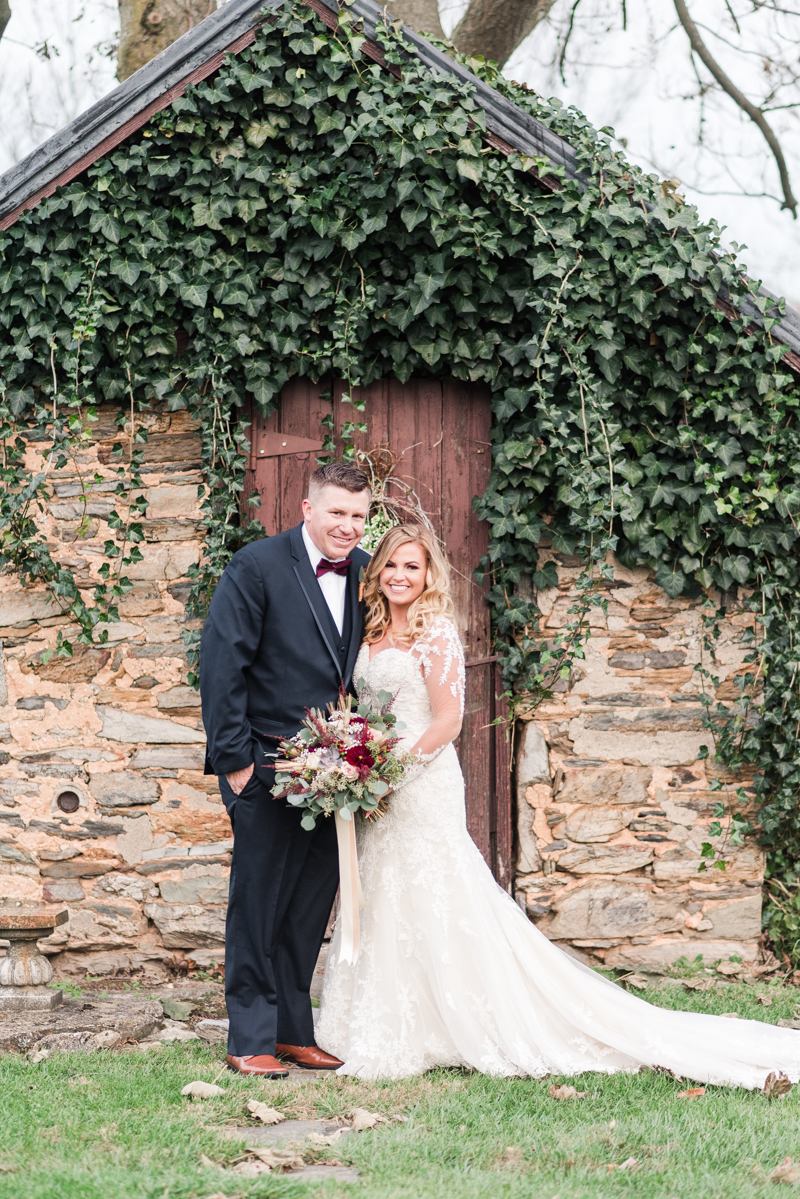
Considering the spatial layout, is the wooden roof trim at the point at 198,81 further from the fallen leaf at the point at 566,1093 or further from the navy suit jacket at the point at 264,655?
the fallen leaf at the point at 566,1093

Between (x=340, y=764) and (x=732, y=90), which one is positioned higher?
(x=732, y=90)

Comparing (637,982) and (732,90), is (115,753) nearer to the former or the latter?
(637,982)

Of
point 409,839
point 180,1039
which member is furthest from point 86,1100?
point 409,839

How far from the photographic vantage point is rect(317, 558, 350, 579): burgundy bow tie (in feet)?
12.9

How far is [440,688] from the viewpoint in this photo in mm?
3840

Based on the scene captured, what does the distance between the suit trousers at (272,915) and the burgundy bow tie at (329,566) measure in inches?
31.9

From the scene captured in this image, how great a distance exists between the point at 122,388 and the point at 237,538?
3.13 ft

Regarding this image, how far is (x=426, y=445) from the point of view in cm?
542

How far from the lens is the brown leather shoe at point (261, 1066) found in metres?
3.57

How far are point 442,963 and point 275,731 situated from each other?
1.02 m

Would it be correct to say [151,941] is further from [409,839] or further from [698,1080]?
[698,1080]

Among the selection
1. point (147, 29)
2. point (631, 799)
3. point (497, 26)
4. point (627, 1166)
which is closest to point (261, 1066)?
point (627, 1166)

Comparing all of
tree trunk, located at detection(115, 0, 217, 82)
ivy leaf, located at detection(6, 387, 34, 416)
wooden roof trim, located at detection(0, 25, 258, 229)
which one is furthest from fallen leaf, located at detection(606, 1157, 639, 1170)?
tree trunk, located at detection(115, 0, 217, 82)

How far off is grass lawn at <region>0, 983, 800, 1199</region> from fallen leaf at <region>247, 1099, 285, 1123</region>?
0.12 ft
